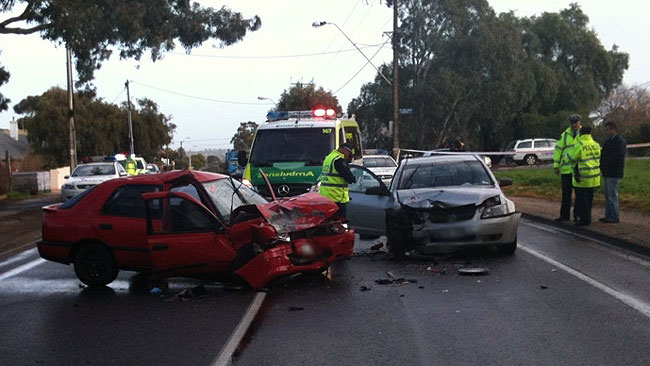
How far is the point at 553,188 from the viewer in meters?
24.6

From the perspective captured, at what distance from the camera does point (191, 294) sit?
915 centimetres

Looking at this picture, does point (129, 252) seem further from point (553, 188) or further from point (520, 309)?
point (553, 188)

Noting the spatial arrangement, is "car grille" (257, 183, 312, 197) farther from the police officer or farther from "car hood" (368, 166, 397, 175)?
"car hood" (368, 166, 397, 175)

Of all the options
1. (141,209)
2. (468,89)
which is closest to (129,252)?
(141,209)

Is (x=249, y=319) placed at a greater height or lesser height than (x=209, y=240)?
lesser

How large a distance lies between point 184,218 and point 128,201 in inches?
38.7

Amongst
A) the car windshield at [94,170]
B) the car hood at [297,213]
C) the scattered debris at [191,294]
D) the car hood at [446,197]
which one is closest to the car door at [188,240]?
the scattered debris at [191,294]

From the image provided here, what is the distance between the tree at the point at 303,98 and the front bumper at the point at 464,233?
47.2 m

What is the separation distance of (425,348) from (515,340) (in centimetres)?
81

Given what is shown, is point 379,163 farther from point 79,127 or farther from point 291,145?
point 79,127

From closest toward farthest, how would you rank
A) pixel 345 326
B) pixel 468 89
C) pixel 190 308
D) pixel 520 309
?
pixel 345 326, pixel 520 309, pixel 190 308, pixel 468 89

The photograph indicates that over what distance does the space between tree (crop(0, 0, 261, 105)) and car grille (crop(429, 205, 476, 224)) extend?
14674 millimetres

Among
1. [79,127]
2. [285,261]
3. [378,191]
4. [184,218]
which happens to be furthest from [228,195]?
[79,127]

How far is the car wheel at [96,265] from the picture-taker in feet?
32.4
